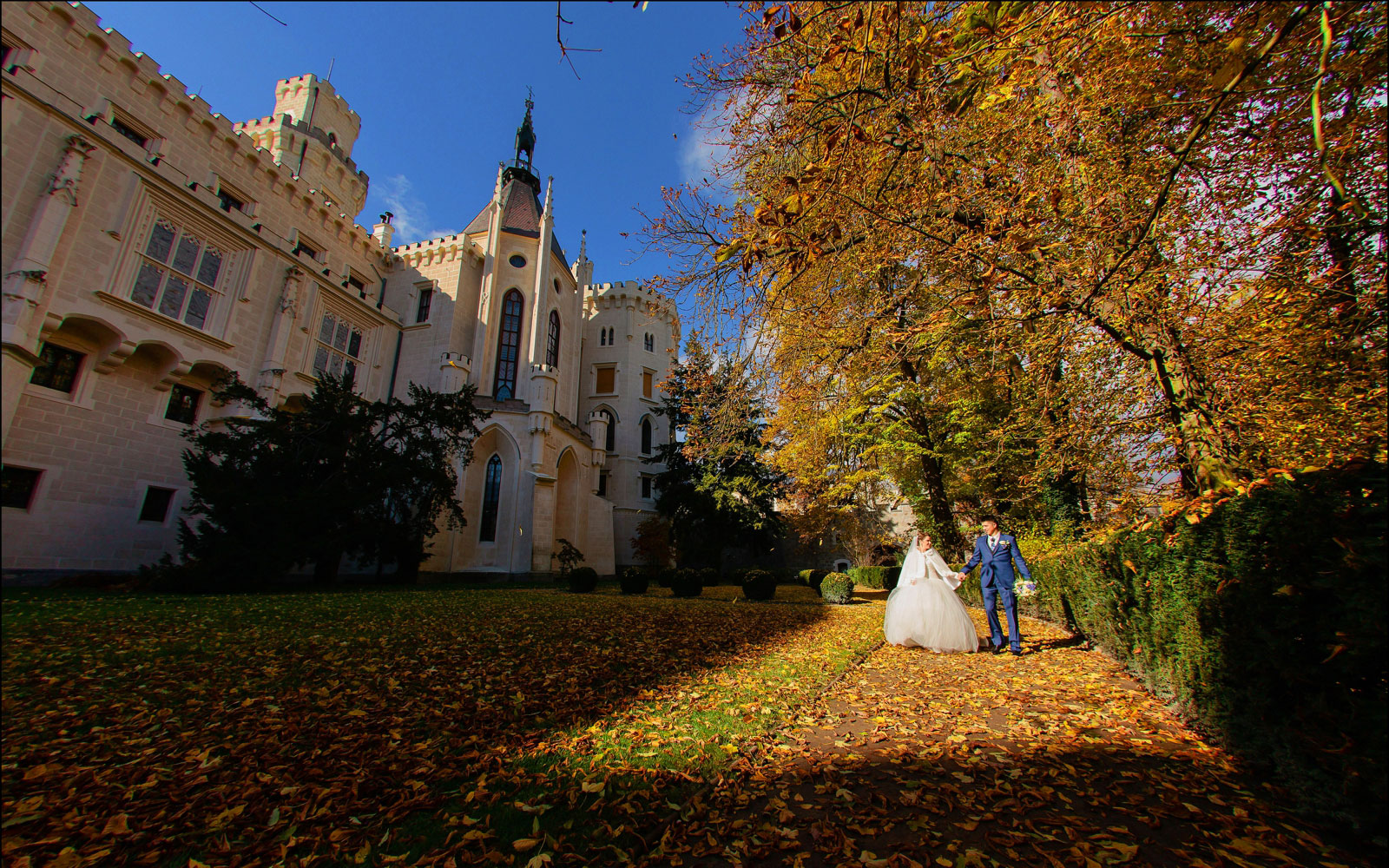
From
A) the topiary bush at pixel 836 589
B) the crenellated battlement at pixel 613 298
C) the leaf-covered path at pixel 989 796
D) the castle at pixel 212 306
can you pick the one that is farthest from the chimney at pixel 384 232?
the leaf-covered path at pixel 989 796

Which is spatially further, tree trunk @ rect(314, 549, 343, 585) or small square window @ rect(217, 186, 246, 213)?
small square window @ rect(217, 186, 246, 213)

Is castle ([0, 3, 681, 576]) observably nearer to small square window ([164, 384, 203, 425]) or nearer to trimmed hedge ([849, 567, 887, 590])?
small square window ([164, 384, 203, 425])

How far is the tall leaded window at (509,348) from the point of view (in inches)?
1000

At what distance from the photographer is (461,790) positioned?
3.62 meters

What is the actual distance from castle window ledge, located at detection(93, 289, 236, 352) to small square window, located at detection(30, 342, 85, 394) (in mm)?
1452

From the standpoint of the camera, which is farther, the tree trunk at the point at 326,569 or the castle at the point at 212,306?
the tree trunk at the point at 326,569

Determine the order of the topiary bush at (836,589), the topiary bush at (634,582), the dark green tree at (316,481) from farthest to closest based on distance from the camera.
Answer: the topiary bush at (634,582) → the topiary bush at (836,589) → the dark green tree at (316,481)

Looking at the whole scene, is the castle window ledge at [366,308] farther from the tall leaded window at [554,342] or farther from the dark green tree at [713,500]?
the dark green tree at [713,500]

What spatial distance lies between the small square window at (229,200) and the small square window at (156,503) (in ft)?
27.5

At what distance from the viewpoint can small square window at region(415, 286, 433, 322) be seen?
26047 mm

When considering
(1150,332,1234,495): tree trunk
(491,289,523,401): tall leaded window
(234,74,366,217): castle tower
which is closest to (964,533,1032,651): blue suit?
(1150,332,1234,495): tree trunk

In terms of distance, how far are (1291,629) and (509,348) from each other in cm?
2592

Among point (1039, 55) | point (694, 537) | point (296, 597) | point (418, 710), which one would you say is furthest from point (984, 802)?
point (694, 537)

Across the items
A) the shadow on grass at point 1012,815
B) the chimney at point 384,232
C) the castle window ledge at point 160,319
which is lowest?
the shadow on grass at point 1012,815
